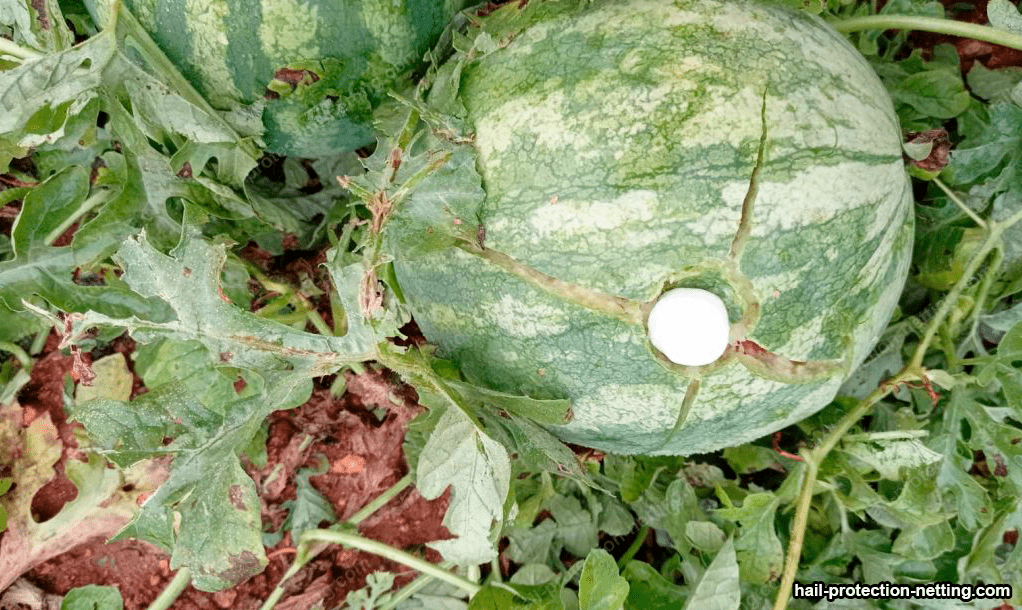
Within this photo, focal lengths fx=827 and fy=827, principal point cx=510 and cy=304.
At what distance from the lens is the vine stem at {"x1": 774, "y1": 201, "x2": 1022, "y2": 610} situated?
1609 mm

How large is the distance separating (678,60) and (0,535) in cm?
205

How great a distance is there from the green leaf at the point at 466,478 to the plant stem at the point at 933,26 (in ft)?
3.42

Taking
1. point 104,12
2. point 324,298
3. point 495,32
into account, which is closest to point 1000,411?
point 495,32

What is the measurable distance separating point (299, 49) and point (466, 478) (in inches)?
30.0

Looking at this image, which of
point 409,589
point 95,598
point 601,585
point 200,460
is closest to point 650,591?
point 601,585

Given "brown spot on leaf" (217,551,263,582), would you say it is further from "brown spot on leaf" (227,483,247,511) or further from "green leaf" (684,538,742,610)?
"green leaf" (684,538,742,610)

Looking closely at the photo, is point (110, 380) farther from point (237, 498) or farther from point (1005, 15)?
point (1005, 15)

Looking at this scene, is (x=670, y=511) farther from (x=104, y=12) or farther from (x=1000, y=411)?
(x=104, y=12)

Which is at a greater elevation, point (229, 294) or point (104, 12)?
point (104, 12)

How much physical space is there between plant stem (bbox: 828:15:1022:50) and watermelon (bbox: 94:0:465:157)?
30.5 inches

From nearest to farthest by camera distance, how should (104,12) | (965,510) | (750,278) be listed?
(750,278) < (104,12) < (965,510)

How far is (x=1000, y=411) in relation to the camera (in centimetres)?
172

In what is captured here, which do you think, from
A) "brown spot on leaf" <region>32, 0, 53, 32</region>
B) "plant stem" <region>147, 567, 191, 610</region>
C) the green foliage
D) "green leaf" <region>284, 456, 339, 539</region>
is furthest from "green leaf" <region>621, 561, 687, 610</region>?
"brown spot on leaf" <region>32, 0, 53, 32</region>

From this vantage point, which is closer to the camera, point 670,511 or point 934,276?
point 934,276
